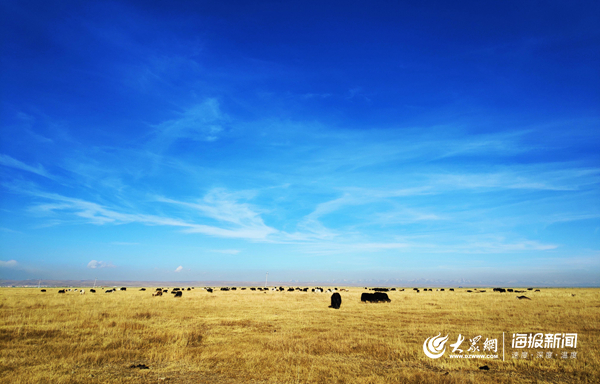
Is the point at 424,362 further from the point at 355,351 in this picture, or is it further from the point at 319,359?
the point at 319,359

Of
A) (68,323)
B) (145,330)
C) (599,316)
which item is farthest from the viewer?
(599,316)

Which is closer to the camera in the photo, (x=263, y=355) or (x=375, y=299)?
(x=263, y=355)

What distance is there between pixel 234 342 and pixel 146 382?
541cm

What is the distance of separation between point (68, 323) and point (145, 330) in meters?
4.78

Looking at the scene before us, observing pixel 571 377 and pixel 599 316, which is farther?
pixel 599 316

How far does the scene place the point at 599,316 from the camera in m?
22.0

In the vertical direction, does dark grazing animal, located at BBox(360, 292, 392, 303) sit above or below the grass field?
below

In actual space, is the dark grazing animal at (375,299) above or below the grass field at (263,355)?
below

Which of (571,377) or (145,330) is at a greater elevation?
(571,377)

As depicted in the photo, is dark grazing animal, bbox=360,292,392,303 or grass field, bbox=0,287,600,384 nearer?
grass field, bbox=0,287,600,384

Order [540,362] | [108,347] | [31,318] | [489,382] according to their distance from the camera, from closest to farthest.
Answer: [489,382]
[540,362]
[108,347]
[31,318]

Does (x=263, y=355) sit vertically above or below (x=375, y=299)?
above

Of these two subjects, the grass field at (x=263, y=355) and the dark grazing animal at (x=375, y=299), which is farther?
the dark grazing animal at (x=375, y=299)

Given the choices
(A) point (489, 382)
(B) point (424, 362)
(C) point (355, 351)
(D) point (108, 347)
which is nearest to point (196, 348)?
(D) point (108, 347)
